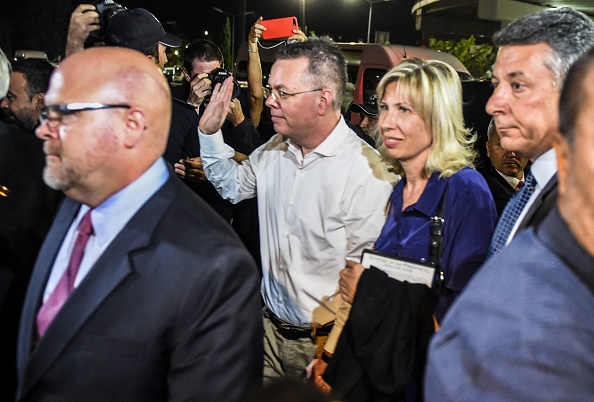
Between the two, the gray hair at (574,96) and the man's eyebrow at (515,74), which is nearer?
the gray hair at (574,96)

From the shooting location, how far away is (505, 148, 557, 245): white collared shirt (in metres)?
1.93

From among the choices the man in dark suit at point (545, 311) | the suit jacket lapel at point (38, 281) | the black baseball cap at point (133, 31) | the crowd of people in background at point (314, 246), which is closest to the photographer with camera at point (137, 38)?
the black baseball cap at point (133, 31)

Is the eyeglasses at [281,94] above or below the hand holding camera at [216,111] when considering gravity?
above

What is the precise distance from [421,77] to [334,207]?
749 millimetres

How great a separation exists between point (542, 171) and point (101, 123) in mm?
1445

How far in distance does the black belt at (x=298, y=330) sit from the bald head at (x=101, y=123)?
4.63 ft

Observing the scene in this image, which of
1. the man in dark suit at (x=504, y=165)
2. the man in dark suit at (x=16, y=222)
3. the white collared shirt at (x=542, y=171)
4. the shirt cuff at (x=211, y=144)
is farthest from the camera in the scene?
the man in dark suit at (x=504, y=165)

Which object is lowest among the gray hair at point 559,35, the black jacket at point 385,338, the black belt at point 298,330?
the black belt at point 298,330

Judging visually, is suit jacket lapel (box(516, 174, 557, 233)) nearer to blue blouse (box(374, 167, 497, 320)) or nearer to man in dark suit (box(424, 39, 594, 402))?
blue blouse (box(374, 167, 497, 320))

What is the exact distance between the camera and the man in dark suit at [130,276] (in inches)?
64.4

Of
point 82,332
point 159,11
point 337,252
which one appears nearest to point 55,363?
point 82,332

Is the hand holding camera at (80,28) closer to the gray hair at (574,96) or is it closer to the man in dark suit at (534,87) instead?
the man in dark suit at (534,87)

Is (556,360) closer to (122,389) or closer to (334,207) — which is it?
(122,389)

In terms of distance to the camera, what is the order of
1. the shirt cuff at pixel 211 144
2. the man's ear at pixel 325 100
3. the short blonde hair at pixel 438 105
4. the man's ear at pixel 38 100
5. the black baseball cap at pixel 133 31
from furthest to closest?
the man's ear at pixel 38 100 → the black baseball cap at pixel 133 31 → the shirt cuff at pixel 211 144 → the man's ear at pixel 325 100 → the short blonde hair at pixel 438 105
